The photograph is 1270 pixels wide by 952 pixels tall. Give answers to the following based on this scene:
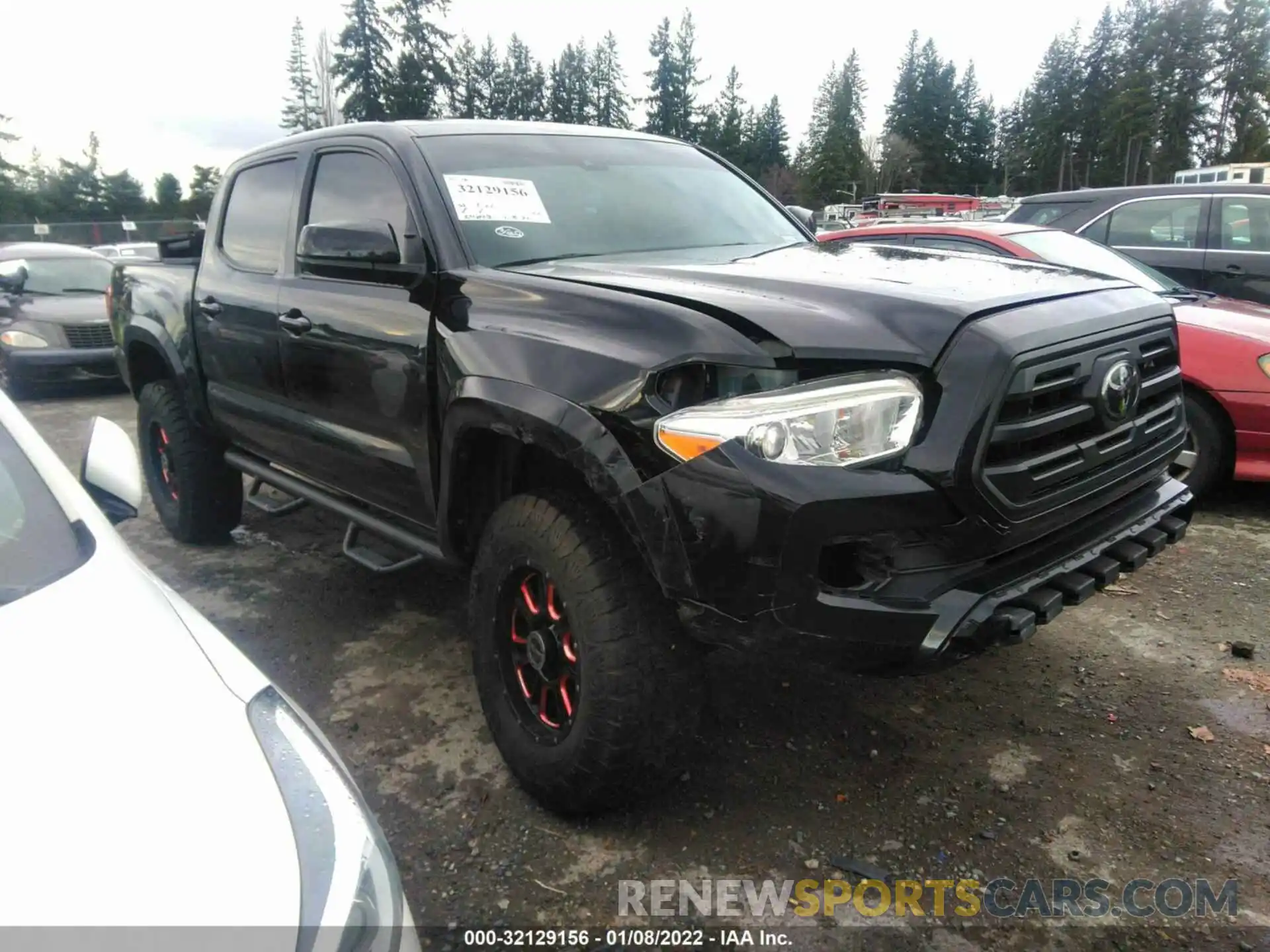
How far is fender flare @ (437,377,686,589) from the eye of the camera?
2.05 m

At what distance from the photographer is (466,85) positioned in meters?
62.5

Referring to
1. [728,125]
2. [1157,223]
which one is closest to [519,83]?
[728,125]

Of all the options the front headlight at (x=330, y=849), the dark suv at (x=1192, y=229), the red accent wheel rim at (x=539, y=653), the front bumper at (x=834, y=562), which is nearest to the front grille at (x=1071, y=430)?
the front bumper at (x=834, y=562)

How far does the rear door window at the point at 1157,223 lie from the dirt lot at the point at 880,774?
3445 millimetres

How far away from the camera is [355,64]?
46.1 m

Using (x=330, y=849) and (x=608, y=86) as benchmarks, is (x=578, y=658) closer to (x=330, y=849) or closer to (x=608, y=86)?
(x=330, y=849)

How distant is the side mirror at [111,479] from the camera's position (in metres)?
2.18

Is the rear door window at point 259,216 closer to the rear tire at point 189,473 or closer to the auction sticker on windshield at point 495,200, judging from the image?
the rear tire at point 189,473

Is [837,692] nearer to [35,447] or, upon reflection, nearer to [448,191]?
[448,191]

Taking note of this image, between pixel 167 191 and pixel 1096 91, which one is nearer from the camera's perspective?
pixel 167 191

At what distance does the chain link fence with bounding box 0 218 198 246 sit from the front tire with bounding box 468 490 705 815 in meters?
33.7

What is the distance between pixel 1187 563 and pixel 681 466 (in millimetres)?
3379

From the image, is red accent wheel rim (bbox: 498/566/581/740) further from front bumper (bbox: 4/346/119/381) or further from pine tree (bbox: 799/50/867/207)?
pine tree (bbox: 799/50/867/207)

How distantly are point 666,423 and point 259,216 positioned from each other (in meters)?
2.81
